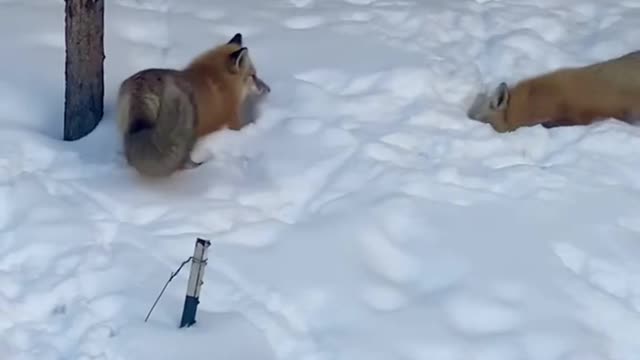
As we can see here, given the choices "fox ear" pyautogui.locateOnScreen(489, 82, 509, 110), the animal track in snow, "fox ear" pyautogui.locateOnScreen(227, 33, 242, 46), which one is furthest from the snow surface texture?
"fox ear" pyautogui.locateOnScreen(227, 33, 242, 46)

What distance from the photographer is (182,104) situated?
4.53m

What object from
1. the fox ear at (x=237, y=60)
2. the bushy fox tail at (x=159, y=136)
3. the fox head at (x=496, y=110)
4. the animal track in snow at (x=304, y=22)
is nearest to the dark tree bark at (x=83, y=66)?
the bushy fox tail at (x=159, y=136)

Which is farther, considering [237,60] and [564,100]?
[564,100]

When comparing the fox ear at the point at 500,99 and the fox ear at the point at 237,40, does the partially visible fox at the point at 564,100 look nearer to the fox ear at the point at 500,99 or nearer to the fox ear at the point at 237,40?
the fox ear at the point at 500,99

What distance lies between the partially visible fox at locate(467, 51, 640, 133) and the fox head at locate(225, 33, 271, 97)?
0.86 meters

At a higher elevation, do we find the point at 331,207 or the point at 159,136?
the point at 159,136

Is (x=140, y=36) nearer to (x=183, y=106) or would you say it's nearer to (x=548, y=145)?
(x=183, y=106)

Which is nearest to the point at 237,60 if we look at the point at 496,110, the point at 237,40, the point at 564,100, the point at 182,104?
the point at 237,40

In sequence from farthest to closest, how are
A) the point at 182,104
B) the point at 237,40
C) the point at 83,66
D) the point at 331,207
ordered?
the point at 237,40 → the point at 83,66 → the point at 182,104 → the point at 331,207

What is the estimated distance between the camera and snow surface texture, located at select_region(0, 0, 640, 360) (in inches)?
145

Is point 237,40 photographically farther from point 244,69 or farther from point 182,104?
point 182,104

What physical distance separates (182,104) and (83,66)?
0.42m

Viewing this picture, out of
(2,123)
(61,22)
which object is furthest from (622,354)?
(61,22)

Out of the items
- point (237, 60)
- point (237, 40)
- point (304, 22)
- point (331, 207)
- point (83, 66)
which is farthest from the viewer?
point (304, 22)
